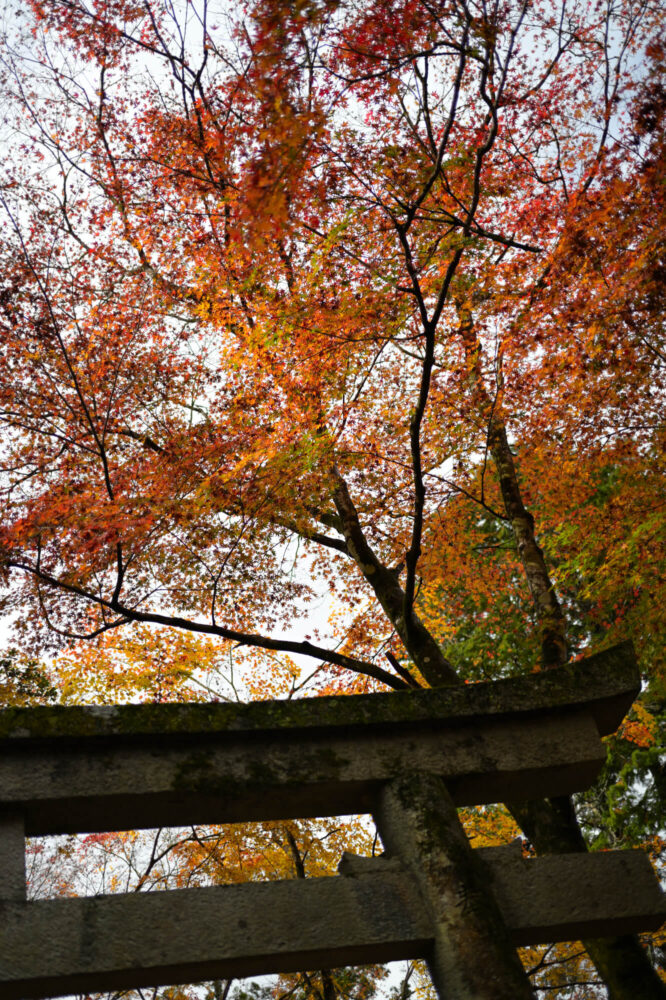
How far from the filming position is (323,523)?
10.1 meters

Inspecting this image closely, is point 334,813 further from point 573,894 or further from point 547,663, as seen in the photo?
point 547,663

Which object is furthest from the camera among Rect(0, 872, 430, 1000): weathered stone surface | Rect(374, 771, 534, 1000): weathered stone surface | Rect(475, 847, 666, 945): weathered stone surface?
Rect(475, 847, 666, 945): weathered stone surface

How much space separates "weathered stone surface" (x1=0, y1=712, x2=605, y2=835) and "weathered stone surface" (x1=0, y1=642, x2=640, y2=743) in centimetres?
8

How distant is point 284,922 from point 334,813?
0.98 meters

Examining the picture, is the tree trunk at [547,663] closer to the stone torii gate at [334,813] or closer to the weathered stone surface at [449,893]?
the stone torii gate at [334,813]

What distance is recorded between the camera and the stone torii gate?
402cm

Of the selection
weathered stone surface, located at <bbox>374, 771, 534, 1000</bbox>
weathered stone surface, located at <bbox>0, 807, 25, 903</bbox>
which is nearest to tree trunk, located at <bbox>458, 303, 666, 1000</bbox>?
weathered stone surface, located at <bbox>374, 771, 534, 1000</bbox>

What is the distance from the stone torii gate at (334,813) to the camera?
4016mm

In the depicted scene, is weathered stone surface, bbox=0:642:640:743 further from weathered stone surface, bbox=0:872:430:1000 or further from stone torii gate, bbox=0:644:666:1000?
weathered stone surface, bbox=0:872:430:1000

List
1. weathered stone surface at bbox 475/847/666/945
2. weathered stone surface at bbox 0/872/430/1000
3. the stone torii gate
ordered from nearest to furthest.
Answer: weathered stone surface at bbox 0/872/430/1000 < the stone torii gate < weathered stone surface at bbox 475/847/666/945

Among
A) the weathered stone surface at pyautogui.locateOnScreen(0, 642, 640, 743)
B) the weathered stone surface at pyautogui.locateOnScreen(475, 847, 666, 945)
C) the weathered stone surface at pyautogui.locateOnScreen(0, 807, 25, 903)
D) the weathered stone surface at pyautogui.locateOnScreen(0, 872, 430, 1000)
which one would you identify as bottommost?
the weathered stone surface at pyautogui.locateOnScreen(475, 847, 666, 945)

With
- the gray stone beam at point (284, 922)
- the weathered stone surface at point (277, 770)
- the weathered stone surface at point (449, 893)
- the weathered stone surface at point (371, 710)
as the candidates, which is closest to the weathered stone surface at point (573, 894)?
the gray stone beam at point (284, 922)

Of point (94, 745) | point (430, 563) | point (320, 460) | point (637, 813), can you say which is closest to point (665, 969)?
point (637, 813)

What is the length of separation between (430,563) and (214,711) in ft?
25.4
